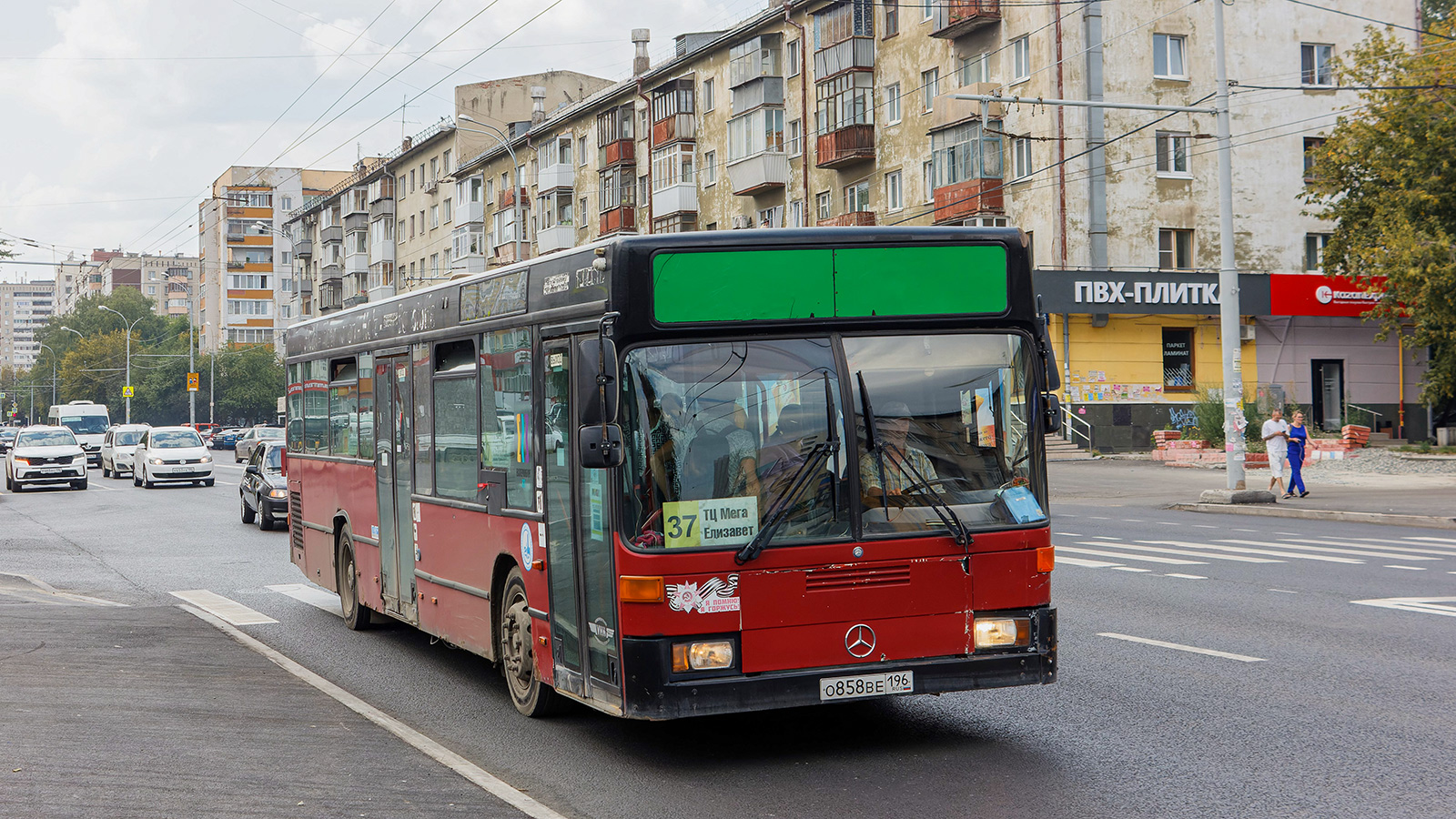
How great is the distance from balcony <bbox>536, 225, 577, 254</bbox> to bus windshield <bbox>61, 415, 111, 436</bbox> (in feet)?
65.6

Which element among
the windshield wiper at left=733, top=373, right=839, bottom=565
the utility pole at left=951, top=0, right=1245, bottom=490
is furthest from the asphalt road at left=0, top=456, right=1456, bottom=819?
the utility pole at left=951, top=0, right=1245, bottom=490

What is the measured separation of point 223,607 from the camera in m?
13.6

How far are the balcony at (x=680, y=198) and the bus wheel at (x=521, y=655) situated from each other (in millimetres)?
48329

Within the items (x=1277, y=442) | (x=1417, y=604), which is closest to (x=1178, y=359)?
(x=1277, y=442)

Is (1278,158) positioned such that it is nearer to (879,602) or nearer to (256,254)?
(879,602)

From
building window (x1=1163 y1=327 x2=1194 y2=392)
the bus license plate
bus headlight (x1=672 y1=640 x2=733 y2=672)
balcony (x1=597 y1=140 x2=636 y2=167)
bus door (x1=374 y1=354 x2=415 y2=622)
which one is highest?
balcony (x1=597 y1=140 x2=636 y2=167)

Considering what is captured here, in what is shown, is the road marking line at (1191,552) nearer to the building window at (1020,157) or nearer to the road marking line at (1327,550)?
the road marking line at (1327,550)

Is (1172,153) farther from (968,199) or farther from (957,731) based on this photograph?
(957,731)

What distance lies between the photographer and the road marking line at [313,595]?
13.5 meters

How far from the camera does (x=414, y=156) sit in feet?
284

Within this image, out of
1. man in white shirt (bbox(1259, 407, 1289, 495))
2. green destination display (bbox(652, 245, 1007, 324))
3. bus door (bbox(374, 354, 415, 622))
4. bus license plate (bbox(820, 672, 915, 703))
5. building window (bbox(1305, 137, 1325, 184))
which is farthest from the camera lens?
building window (bbox(1305, 137, 1325, 184))

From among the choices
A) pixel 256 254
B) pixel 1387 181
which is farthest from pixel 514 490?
pixel 256 254

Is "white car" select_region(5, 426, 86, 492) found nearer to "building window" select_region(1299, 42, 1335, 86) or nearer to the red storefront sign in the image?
the red storefront sign

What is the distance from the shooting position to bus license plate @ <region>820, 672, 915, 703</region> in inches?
258
